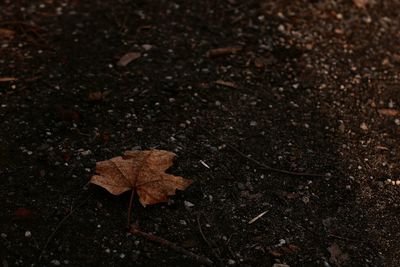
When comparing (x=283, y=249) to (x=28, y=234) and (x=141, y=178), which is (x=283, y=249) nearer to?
(x=141, y=178)

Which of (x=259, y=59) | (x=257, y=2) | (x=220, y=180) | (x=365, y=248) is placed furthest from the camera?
(x=257, y=2)

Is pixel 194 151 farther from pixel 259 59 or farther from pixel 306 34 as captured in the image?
pixel 306 34

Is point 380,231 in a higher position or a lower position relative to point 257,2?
lower

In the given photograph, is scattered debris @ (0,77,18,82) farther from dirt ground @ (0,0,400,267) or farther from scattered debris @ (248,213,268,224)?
scattered debris @ (248,213,268,224)

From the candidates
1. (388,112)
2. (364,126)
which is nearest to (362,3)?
(388,112)

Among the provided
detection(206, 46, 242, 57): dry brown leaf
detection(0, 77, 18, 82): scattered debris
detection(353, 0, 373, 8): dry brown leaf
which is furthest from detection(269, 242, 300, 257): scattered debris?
detection(353, 0, 373, 8): dry brown leaf

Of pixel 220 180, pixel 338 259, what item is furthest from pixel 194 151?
pixel 338 259
